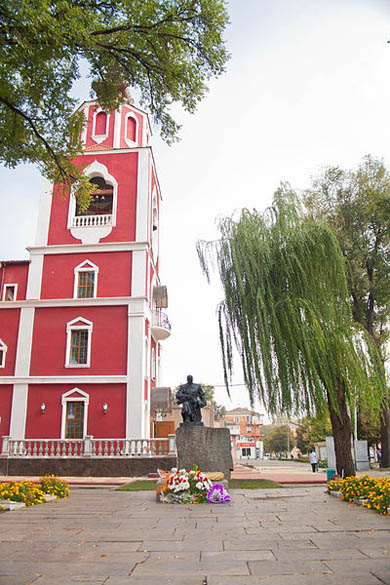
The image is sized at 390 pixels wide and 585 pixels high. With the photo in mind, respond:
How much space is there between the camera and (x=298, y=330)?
10.9 m

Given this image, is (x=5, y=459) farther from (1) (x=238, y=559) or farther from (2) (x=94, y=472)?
(1) (x=238, y=559)

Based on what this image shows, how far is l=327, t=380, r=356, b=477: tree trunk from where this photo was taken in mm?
11234

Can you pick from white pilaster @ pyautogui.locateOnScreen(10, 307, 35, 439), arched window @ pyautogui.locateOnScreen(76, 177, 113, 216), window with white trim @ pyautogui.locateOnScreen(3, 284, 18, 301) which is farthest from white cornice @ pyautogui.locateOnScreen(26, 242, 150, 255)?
white pilaster @ pyautogui.locateOnScreen(10, 307, 35, 439)

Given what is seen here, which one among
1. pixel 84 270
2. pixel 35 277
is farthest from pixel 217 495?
pixel 35 277

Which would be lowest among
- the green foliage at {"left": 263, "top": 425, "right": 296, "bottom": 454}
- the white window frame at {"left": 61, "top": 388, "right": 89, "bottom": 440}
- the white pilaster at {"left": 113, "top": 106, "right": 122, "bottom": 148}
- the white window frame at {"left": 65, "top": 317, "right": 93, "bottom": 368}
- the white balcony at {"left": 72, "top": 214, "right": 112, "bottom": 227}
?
the green foliage at {"left": 263, "top": 425, "right": 296, "bottom": 454}

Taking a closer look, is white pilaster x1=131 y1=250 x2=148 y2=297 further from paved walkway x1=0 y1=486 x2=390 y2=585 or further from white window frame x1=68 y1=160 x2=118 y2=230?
paved walkway x1=0 y1=486 x2=390 y2=585

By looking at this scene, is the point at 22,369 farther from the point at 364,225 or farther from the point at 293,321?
the point at 364,225

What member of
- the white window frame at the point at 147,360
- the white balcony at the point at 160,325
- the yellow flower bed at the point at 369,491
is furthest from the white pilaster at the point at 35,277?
the yellow flower bed at the point at 369,491

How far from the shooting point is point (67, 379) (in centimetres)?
2125

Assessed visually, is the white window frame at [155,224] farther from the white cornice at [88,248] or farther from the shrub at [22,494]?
the shrub at [22,494]

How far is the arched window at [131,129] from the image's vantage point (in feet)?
87.9

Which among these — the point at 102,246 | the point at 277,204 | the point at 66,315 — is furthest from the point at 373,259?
the point at 66,315

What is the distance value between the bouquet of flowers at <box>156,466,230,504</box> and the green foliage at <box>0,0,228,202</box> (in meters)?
7.17

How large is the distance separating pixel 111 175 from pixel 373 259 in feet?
48.2
